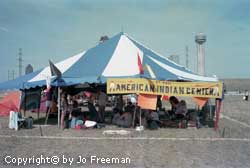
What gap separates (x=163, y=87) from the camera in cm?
1155

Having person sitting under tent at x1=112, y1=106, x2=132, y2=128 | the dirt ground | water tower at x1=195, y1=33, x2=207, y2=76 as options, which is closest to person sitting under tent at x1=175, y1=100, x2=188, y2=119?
the dirt ground

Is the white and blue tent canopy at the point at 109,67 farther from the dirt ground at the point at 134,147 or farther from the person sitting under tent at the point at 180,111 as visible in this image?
the dirt ground at the point at 134,147

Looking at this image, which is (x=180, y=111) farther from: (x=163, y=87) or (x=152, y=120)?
(x=163, y=87)

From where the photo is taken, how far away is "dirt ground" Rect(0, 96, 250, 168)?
700 cm

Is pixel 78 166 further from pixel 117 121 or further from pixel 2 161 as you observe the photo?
pixel 117 121

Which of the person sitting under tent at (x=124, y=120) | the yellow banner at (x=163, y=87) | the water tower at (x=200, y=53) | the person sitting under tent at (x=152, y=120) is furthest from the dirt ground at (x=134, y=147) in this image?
the water tower at (x=200, y=53)

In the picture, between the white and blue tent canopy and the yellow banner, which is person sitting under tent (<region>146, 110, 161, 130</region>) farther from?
the white and blue tent canopy

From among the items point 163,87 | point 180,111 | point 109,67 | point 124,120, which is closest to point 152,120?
point 124,120

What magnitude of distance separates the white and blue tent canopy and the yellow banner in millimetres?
310

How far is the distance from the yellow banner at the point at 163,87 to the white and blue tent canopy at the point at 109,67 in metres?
0.31

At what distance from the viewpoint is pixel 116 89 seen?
11.5 metres

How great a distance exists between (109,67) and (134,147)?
438cm

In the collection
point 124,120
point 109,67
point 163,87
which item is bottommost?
point 124,120

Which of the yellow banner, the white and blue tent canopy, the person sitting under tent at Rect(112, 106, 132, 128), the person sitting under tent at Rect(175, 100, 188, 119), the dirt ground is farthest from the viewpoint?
the person sitting under tent at Rect(175, 100, 188, 119)
